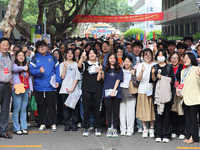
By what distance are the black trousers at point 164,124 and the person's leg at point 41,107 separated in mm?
2552

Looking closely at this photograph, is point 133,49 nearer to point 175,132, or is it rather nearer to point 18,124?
point 175,132

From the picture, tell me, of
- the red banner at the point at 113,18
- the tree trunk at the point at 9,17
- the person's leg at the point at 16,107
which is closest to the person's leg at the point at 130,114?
the person's leg at the point at 16,107

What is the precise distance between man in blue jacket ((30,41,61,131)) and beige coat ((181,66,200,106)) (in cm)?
285

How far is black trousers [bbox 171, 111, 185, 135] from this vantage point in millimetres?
6882

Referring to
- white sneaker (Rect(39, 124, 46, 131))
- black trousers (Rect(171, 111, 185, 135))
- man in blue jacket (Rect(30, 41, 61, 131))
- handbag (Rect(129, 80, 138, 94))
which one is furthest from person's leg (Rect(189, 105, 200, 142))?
white sneaker (Rect(39, 124, 46, 131))

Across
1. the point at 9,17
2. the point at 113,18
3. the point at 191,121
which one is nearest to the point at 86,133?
the point at 191,121

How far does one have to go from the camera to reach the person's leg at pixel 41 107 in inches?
291

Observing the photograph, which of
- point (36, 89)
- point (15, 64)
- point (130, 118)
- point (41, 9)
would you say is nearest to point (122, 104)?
point (130, 118)

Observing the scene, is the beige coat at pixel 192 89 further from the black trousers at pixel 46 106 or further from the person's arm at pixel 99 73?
the black trousers at pixel 46 106

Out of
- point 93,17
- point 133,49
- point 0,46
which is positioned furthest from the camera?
point 93,17

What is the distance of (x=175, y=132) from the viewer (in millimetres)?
6973

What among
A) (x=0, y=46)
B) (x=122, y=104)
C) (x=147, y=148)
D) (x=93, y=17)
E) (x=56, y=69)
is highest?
(x=93, y=17)

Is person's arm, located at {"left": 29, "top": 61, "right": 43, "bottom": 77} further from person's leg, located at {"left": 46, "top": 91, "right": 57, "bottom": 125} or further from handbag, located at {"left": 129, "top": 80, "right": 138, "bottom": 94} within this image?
handbag, located at {"left": 129, "top": 80, "right": 138, "bottom": 94}

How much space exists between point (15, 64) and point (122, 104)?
2.51 meters
